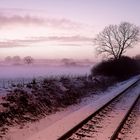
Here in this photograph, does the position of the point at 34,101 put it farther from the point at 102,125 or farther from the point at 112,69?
the point at 112,69

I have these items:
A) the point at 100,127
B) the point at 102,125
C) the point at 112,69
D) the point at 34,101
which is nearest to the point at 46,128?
the point at 100,127

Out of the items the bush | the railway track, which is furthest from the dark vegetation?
the bush

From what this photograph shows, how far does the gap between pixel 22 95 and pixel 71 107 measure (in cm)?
376

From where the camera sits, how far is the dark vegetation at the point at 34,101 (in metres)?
14.1

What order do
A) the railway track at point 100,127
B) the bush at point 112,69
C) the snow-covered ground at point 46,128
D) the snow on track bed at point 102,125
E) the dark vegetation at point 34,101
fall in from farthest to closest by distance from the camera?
the bush at point 112,69
the dark vegetation at point 34,101
the snow-covered ground at point 46,128
the snow on track bed at point 102,125
the railway track at point 100,127

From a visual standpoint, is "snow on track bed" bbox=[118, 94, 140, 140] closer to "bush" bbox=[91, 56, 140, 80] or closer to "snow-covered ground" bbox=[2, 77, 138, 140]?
"snow-covered ground" bbox=[2, 77, 138, 140]

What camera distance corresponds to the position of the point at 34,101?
55.2ft

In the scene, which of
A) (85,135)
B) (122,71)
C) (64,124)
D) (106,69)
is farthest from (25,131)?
(122,71)

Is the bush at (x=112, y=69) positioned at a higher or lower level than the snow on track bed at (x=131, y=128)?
higher

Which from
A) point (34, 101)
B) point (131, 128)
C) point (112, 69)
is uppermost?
point (112, 69)

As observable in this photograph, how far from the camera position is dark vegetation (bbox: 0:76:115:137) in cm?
1411

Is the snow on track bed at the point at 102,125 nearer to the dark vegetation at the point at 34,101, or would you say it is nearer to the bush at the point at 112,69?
the dark vegetation at the point at 34,101

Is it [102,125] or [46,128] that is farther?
[102,125]

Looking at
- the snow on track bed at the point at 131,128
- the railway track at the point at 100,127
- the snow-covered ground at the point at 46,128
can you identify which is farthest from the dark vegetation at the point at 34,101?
the snow on track bed at the point at 131,128
